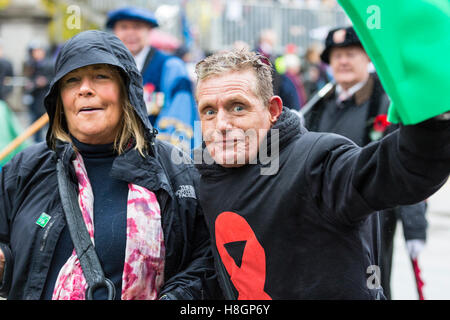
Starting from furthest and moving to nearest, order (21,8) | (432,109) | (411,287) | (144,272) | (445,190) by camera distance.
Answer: (21,8), (445,190), (411,287), (144,272), (432,109)

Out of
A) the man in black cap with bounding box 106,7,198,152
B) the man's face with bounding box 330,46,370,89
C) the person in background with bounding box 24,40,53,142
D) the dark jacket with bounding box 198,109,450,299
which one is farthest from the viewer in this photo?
the person in background with bounding box 24,40,53,142

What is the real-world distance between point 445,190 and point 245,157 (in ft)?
32.4

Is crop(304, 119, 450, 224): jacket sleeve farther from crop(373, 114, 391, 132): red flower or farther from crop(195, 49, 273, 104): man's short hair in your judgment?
crop(373, 114, 391, 132): red flower

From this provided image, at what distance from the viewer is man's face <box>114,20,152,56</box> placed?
5012 mm

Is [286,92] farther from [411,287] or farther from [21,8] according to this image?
[21,8]

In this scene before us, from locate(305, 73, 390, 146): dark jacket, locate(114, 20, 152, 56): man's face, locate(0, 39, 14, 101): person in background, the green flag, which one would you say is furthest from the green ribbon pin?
locate(0, 39, 14, 101): person in background

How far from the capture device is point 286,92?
493cm

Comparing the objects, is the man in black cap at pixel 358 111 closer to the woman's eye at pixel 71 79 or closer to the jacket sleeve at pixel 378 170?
the jacket sleeve at pixel 378 170

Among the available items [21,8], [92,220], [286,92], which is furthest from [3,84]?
[92,220]

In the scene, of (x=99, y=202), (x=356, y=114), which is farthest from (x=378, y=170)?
(x=356, y=114)

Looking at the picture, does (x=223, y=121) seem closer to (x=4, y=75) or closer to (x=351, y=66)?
(x=351, y=66)

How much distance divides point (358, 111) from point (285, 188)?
6.95 feet

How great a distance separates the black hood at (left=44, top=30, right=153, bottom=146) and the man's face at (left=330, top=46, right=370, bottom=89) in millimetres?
1877

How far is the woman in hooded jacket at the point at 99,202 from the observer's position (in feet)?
7.65
